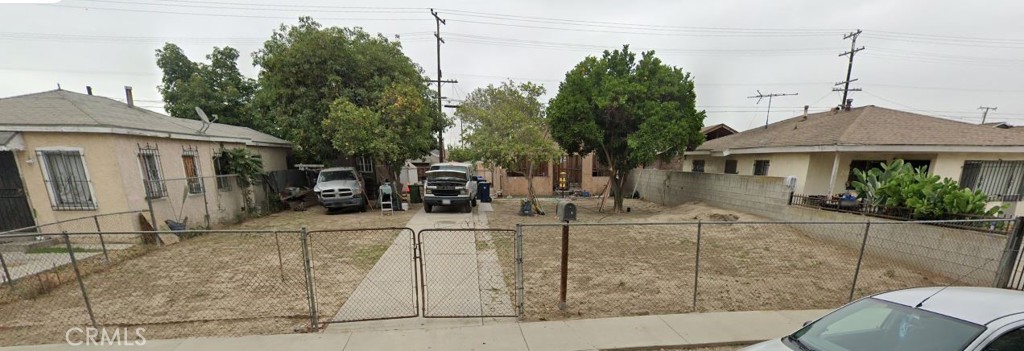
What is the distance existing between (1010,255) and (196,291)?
13190 mm

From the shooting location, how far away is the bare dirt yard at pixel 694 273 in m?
5.10

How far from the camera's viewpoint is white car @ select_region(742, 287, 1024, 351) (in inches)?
83.5

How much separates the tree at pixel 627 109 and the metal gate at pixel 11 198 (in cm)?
1509

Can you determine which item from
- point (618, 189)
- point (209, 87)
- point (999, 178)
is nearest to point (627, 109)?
point (618, 189)

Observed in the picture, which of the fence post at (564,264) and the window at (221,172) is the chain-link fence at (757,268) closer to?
the fence post at (564,264)

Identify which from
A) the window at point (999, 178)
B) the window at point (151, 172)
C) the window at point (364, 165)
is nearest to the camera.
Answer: the window at point (151, 172)

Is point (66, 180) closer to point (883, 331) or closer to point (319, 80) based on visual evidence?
point (319, 80)

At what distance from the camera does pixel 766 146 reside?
12.5 meters

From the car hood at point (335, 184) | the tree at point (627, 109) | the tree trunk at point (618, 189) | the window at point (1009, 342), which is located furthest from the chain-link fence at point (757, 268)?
the car hood at point (335, 184)

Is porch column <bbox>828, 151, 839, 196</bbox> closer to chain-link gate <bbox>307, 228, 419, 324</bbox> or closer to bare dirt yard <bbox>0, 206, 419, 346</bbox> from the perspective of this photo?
chain-link gate <bbox>307, 228, 419, 324</bbox>

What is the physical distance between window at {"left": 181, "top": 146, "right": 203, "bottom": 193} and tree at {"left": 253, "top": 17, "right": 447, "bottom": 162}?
12.2 ft

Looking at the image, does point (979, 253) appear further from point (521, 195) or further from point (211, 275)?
point (521, 195)

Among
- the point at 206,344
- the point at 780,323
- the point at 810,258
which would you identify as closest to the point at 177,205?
the point at 206,344

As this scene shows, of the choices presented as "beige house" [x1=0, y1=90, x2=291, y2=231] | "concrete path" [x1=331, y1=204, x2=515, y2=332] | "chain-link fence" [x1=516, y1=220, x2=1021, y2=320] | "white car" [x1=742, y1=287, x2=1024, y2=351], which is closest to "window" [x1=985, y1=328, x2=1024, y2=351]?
"white car" [x1=742, y1=287, x2=1024, y2=351]
